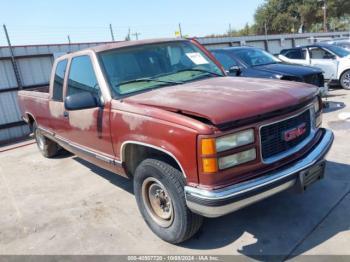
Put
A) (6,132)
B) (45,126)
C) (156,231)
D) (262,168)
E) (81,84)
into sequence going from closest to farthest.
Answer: (262,168)
(156,231)
(81,84)
(45,126)
(6,132)

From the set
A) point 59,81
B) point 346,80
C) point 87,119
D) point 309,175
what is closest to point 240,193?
point 309,175

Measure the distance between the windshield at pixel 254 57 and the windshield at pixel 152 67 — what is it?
4274 mm

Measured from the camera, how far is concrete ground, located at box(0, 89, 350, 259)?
3262mm

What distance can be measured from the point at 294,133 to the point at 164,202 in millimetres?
1407

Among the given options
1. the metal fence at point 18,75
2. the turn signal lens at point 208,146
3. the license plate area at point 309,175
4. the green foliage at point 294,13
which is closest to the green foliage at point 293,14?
the green foliage at point 294,13

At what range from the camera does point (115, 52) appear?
4.04 m

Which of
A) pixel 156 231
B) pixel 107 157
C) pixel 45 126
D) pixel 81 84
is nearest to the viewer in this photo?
pixel 156 231

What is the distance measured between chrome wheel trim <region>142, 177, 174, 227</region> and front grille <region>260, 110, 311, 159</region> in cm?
103

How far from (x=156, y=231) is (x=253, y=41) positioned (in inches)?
681

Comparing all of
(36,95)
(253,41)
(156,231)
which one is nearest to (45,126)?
(36,95)

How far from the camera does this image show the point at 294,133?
3.15 meters

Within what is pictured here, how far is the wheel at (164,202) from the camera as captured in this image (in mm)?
3021

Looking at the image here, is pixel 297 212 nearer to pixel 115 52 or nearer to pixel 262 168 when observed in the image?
pixel 262 168

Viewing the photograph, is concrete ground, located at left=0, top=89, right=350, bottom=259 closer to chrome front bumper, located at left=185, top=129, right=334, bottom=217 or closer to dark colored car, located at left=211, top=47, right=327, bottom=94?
chrome front bumper, located at left=185, top=129, right=334, bottom=217
